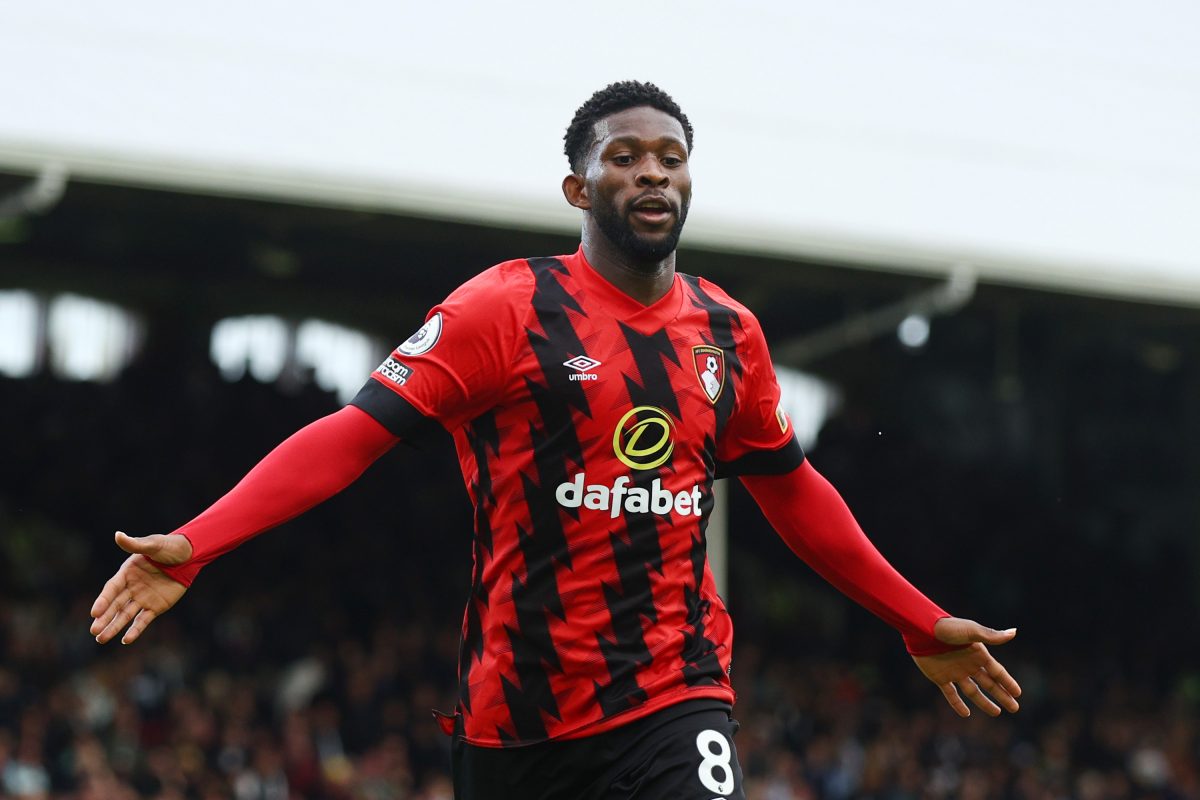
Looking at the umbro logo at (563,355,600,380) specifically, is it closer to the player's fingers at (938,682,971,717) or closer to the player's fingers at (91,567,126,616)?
the player's fingers at (91,567,126,616)

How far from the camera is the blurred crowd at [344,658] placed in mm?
11234

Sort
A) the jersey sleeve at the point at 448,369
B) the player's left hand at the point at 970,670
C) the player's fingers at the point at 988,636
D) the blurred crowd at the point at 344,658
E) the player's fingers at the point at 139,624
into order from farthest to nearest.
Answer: the blurred crowd at the point at 344,658, the player's left hand at the point at 970,670, the player's fingers at the point at 988,636, the jersey sleeve at the point at 448,369, the player's fingers at the point at 139,624

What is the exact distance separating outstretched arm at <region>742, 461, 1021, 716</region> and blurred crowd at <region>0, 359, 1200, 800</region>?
23.0 feet

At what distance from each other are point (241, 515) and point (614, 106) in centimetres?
120

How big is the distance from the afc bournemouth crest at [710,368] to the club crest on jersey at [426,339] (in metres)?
0.56

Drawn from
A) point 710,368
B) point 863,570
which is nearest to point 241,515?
point 710,368

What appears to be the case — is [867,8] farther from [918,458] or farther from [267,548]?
[267,548]

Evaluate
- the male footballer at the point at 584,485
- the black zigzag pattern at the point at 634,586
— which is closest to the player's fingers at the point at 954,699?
the male footballer at the point at 584,485

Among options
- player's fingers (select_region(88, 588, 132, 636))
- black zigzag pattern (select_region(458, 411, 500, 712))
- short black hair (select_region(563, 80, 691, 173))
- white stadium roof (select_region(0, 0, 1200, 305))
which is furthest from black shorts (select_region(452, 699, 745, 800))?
white stadium roof (select_region(0, 0, 1200, 305))

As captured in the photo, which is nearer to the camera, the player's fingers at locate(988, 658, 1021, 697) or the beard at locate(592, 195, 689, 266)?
the beard at locate(592, 195, 689, 266)

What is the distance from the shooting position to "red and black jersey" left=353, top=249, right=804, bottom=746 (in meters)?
3.39

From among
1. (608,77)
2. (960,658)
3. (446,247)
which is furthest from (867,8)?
(960,658)

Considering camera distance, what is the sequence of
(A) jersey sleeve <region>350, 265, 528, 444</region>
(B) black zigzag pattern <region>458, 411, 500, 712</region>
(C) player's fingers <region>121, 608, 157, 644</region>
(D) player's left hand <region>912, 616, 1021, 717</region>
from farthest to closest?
1. (D) player's left hand <region>912, 616, 1021, 717</region>
2. (B) black zigzag pattern <region>458, 411, 500, 712</region>
3. (A) jersey sleeve <region>350, 265, 528, 444</region>
4. (C) player's fingers <region>121, 608, 157, 644</region>

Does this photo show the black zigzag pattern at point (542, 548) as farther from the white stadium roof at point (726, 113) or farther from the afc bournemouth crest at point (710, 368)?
the white stadium roof at point (726, 113)
